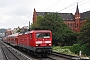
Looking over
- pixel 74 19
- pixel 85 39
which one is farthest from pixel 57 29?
pixel 74 19

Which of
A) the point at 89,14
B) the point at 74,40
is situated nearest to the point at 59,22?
the point at 74,40

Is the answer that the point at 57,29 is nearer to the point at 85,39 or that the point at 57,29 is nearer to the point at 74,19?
the point at 85,39

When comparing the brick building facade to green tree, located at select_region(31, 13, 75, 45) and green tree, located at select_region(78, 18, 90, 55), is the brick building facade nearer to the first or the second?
green tree, located at select_region(31, 13, 75, 45)

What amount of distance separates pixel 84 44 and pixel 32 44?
34851mm

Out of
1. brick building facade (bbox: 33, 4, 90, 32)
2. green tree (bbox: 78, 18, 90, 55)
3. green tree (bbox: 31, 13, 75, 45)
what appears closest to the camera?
green tree (bbox: 78, 18, 90, 55)

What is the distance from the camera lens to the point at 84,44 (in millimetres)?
57312

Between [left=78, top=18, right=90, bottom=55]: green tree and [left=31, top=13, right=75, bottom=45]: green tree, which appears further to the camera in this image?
[left=31, top=13, right=75, bottom=45]: green tree

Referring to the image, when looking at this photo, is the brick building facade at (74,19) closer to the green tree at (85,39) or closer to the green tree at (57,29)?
Answer: the green tree at (57,29)

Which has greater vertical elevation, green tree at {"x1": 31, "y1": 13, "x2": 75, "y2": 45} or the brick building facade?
the brick building facade

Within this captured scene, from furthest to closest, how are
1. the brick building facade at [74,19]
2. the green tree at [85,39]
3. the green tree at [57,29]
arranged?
1. the brick building facade at [74,19]
2. the green tree at [57,29]
3. the green tree at [85,39]

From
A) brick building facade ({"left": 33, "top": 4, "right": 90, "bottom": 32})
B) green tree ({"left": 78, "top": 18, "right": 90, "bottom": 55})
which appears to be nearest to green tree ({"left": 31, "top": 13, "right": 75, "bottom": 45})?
green tree ({"left": 78, "top": 18, "right": 90, "bottom": 55})

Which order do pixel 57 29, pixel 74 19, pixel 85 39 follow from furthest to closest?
pixel 74 19, pixel 57 29, pixel 85 39

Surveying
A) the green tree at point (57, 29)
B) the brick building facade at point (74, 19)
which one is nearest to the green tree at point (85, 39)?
the green tree at point (57, 29)

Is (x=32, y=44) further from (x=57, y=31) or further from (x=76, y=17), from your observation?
(x=76, y=17)
